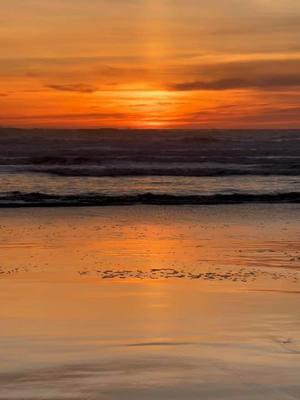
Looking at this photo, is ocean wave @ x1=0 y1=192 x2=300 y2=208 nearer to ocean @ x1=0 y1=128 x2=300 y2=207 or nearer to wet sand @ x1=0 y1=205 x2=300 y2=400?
ocean @ x1=0 y1=128 x2=300 y2=207

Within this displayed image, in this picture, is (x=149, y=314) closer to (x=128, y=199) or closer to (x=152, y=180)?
(x=128, y=199)

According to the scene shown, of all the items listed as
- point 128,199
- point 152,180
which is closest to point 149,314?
point 128,199

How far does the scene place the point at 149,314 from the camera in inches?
280

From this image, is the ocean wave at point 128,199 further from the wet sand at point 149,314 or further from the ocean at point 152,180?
the wet sand at point 149,314

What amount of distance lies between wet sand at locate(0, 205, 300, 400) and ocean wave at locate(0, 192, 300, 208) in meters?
5.42

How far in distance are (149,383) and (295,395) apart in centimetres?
98

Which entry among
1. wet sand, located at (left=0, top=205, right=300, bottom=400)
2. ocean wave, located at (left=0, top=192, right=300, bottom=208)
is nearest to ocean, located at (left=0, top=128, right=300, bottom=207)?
ocean wave, located at (left=0, top=192, right=300, bottom=208)

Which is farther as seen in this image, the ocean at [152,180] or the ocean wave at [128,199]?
the ocean at [152,180]

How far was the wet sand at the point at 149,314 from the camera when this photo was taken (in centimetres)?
507

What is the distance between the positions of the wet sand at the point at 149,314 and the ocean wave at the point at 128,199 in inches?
213

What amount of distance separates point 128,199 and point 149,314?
13731 millimetres

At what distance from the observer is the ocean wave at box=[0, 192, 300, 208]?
19609 millimetres

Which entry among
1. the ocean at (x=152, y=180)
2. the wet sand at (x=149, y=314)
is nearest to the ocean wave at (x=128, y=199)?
the ocean at (x=152, y=180)

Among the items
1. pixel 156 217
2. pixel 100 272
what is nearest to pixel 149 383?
pixel 100 272
